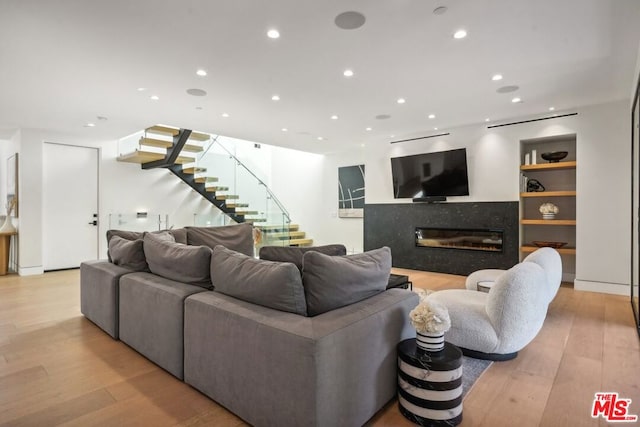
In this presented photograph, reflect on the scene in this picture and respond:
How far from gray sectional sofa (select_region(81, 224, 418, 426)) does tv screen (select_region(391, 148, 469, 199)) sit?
4407 millimetres

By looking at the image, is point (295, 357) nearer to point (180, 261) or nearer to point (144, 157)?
point (180, 261)

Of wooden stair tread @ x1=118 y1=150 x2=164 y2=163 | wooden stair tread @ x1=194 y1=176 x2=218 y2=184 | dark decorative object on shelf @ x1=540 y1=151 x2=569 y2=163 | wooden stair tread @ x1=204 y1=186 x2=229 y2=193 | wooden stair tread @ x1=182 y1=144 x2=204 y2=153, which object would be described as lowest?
wooden stair tread @ x1=204 y1=186 x2=229 y2=193

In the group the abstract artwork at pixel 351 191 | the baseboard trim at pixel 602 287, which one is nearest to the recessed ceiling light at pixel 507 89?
the baseboard trim at pixel 602 287

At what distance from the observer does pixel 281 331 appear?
5.45 ft

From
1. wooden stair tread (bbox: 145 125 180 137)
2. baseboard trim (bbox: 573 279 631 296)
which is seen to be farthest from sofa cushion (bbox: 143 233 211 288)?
baseboard trim (bbox: 573 279 631 296)

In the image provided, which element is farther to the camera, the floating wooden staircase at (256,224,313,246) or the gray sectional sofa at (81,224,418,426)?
the floating wooden staircase at (256,224,313,246)

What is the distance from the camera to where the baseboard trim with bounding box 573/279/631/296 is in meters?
4.75

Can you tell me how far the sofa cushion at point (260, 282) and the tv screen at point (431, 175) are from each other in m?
5.01

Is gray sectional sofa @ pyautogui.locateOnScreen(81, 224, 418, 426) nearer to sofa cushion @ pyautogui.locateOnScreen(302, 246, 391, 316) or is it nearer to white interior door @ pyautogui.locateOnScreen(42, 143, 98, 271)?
sofa cushion @ pyautogui.locateOnScreen(302, 246, 391, 316)

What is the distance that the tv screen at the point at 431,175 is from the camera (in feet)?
20.0

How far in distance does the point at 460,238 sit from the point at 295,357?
5392 millimetres

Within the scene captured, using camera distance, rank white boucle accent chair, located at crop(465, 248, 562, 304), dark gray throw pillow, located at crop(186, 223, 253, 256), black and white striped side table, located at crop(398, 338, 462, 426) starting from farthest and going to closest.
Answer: dark gray throw pillow, located at crop(186, 223, 253, 256) → white boucle accent chair, located at crop(465, 248, 562, 304) → black and white striped side table, located at crop(398, 338, 462, 426)

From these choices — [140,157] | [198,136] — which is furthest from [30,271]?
[198,136]

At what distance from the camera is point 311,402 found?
1.54 m
